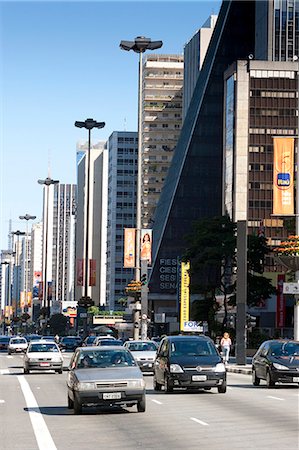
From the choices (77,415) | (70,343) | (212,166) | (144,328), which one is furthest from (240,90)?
(77,415)

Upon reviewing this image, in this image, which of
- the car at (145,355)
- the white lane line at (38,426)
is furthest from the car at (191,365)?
the car at (145,355)

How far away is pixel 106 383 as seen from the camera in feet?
73.6

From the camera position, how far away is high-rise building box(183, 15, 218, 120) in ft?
602

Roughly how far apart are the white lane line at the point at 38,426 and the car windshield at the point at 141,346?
14205mm

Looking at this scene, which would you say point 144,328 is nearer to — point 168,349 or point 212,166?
point 168,349

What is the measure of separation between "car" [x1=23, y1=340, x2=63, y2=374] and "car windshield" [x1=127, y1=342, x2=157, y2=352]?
9.60ft

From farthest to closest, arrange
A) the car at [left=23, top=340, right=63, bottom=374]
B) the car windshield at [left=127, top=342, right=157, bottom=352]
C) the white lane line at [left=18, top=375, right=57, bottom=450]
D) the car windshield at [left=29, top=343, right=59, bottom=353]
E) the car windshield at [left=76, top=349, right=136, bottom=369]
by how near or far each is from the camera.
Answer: the car windshield at [left=29, top=343, right=59, bottom=353], the car at [left=23, top=340, right=63, bottom=374], the car windshield at [left=127, top=342, right=157, bottom=352], the car windshield at [left=76, top=349, right=136, bottom=369], the white lane line at [left=18, top=375, right=57, bottom=450]

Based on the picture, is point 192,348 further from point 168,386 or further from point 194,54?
point 194,54

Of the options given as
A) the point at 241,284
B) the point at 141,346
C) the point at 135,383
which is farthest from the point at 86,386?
the point at 241,284

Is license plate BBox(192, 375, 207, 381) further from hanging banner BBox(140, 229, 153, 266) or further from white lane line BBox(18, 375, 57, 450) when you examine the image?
hanging banner BBox(140, 229, 153, 266)

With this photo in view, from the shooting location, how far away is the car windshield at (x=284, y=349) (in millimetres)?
33344

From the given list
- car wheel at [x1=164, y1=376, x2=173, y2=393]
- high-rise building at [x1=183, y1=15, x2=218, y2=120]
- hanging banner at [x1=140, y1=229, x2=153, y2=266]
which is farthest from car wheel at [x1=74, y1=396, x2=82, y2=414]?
high-rise building at [x1=183, y1=15, x2=218, y2=120]

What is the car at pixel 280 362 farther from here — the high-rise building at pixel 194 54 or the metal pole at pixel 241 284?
the high-rise building at pixel 194 54

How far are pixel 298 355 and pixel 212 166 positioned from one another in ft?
404
